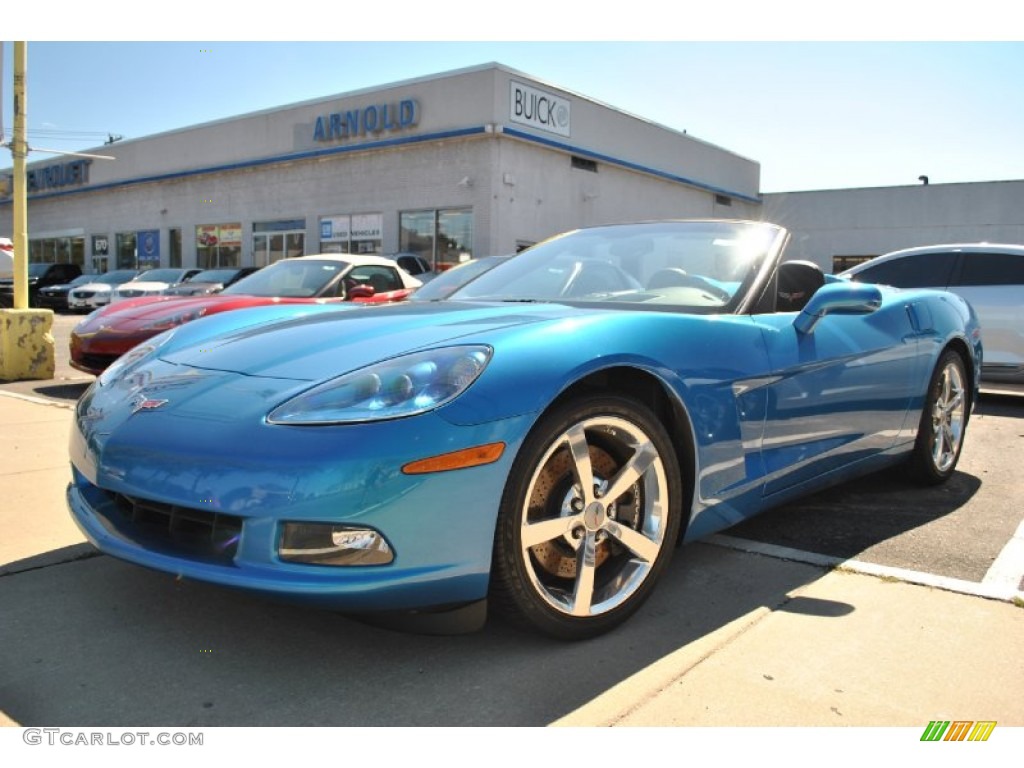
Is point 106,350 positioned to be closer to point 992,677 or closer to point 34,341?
point 34,341

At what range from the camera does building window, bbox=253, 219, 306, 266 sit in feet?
76.5

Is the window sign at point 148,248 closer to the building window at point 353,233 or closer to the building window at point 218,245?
the building window at point 218,245

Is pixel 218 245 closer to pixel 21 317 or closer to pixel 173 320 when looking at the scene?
pixel 21 317

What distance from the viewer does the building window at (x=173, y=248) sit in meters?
27.3

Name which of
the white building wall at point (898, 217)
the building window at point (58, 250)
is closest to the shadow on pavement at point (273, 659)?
the white building wall at point (898, 217)

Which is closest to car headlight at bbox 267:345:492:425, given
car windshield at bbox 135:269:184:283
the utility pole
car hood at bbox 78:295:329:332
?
car hood at bbox 78:295:329:332

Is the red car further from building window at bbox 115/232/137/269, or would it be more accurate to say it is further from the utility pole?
building window at bbox 115/232/137/269

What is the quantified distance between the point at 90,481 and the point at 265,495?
749 millimetres

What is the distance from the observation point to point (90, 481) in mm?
2395

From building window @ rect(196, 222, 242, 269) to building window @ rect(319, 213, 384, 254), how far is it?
3.86 metres

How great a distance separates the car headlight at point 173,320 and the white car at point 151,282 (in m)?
13.2
